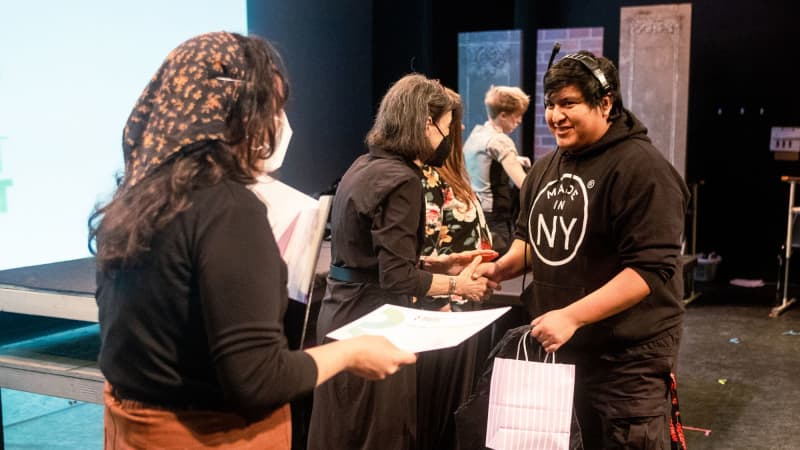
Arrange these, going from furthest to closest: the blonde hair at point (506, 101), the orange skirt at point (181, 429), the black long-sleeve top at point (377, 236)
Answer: the blonde hair at point (506, 101) → the black long-sleeve top at point (377, 236) → the orange skirt at point (181, 429)

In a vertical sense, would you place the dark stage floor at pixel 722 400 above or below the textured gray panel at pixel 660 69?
below

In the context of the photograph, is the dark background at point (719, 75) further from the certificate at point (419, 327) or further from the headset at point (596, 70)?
the certificate at point (419, 327)

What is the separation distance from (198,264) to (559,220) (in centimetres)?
108

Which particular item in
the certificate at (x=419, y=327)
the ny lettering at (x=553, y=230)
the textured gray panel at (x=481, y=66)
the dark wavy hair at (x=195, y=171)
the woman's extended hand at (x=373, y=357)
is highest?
the textured gray panel at (x=481, y=66)

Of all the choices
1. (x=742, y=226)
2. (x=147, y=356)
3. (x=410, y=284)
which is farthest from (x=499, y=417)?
(x=742, y=226)

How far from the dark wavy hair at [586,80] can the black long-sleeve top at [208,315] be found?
102 cm

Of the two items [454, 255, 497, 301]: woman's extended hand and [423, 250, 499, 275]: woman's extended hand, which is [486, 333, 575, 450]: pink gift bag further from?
[423, 250, 499, 275]: woman's extended hand

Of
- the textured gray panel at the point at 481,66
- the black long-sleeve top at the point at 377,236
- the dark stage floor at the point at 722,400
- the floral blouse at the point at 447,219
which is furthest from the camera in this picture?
the textured gray panel at the point at 481,66

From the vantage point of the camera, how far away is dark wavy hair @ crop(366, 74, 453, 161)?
8.33ft

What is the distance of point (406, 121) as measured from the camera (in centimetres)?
255

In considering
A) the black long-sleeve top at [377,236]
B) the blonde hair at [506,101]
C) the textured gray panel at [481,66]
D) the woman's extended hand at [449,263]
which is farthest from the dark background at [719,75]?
the black long-sleeve top at [377,236]

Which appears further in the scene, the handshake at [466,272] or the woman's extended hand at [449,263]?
the woman's extended hand at [449,263]

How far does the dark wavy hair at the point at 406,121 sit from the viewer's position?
2.54 m

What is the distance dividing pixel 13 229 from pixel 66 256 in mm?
250
